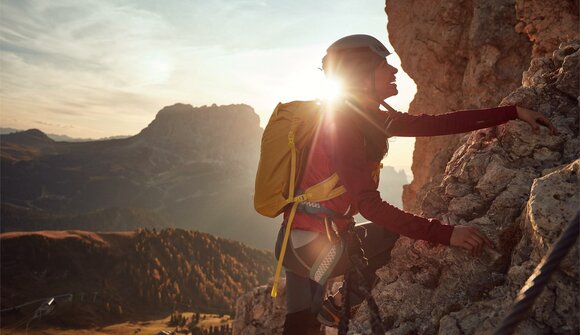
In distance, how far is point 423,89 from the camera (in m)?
24.1

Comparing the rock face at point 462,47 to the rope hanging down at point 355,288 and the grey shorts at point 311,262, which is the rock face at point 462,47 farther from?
the rope hanging down at point 355,288

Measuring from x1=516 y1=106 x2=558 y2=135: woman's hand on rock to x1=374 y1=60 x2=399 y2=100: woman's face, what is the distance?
2016mm

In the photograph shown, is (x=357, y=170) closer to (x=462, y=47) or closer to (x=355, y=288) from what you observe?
(x=355, y=288)

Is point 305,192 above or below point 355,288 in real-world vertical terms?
above

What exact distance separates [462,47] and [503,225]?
1877 cm

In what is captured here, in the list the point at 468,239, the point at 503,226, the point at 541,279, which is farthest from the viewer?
the point at 503,226

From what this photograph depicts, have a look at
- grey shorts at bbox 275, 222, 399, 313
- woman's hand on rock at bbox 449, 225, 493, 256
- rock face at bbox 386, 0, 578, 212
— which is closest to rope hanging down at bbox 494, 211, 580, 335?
woman's hand on rock at bbox 449, 225, 493, 256

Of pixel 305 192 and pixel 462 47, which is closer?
pixel 305 192

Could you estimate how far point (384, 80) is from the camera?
484cm

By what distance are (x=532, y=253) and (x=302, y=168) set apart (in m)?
2.75

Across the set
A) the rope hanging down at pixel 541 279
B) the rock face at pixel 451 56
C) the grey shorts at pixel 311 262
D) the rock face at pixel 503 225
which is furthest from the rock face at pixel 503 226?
the rock face at pixel 451 56

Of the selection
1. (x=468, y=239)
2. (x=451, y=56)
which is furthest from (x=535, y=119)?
(x=451, y=56)

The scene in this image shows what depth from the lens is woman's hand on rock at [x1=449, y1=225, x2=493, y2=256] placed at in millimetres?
4180

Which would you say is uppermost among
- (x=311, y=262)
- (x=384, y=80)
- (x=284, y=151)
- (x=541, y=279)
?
(x=384, y=80)
